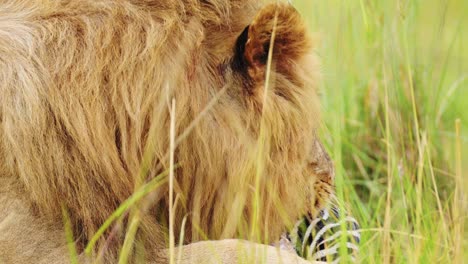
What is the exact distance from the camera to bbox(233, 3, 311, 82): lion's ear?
2.06 m

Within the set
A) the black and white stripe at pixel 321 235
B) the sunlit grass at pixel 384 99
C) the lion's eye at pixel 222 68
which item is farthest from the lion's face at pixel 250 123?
the sunlit grass at pixel 384 99

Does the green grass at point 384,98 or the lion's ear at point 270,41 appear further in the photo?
the green grass at point 384,98

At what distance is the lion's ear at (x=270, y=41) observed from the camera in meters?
2.06

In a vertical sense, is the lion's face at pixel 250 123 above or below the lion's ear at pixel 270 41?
below

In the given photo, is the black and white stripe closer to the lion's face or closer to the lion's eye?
the lion's face

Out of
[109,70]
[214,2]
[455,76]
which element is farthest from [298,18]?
[455,76]

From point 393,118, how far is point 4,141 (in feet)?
5.44

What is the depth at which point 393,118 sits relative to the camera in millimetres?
3281

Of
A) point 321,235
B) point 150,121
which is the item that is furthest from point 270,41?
point 321,235

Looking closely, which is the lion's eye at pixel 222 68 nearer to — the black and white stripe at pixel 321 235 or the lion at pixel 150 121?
the lion at pixel 150 121

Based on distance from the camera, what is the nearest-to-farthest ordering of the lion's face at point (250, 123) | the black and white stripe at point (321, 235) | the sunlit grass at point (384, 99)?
the lion's face at point (250, 123), the black and white stripe at point (321, 235), the sunlit grass at point (384, 99)

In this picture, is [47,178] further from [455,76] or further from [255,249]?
[455,76]

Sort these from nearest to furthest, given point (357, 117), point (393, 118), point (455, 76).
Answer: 1. point (393, 118)
2. point (357, 117)
3. point (455, 76)

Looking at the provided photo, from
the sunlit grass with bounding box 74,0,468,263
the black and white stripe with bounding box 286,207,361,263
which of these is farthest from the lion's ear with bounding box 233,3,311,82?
the sunlit grass with bounding box 74,0,468,263
